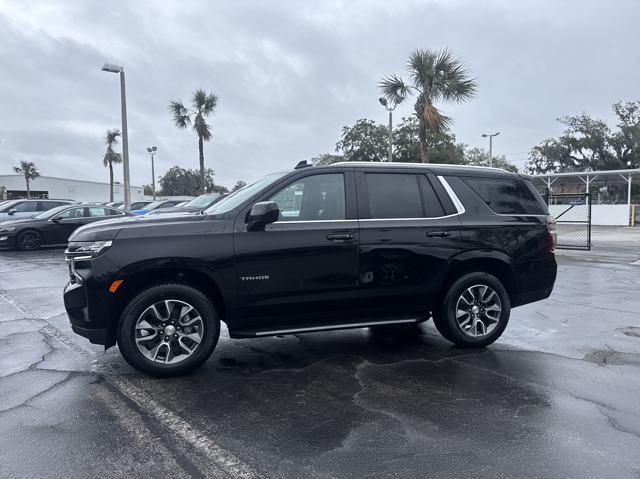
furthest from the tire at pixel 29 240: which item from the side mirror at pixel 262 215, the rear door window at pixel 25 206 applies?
the side mirror at pixel 262 215

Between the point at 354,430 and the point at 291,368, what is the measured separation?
142 cm

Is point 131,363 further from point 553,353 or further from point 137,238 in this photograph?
point 553,353

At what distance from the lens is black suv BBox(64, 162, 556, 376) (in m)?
4.43

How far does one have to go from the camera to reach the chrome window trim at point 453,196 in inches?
213

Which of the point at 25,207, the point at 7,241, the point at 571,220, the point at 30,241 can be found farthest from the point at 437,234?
the point at 571,220

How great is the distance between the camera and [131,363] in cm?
445

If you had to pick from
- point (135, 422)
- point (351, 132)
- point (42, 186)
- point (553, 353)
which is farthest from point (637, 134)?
point (42, 186)

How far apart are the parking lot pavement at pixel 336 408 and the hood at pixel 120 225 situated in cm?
126

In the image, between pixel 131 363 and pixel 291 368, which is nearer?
pixel 131 363

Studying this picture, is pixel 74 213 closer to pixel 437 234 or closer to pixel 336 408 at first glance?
pixel 437 234

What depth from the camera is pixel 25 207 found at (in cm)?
1886

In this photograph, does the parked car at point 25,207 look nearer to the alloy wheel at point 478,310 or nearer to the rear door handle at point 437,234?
the rear door handle at point 437,234

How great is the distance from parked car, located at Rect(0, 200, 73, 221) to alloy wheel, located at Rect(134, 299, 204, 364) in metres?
16.3

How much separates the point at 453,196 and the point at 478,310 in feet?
4.10
